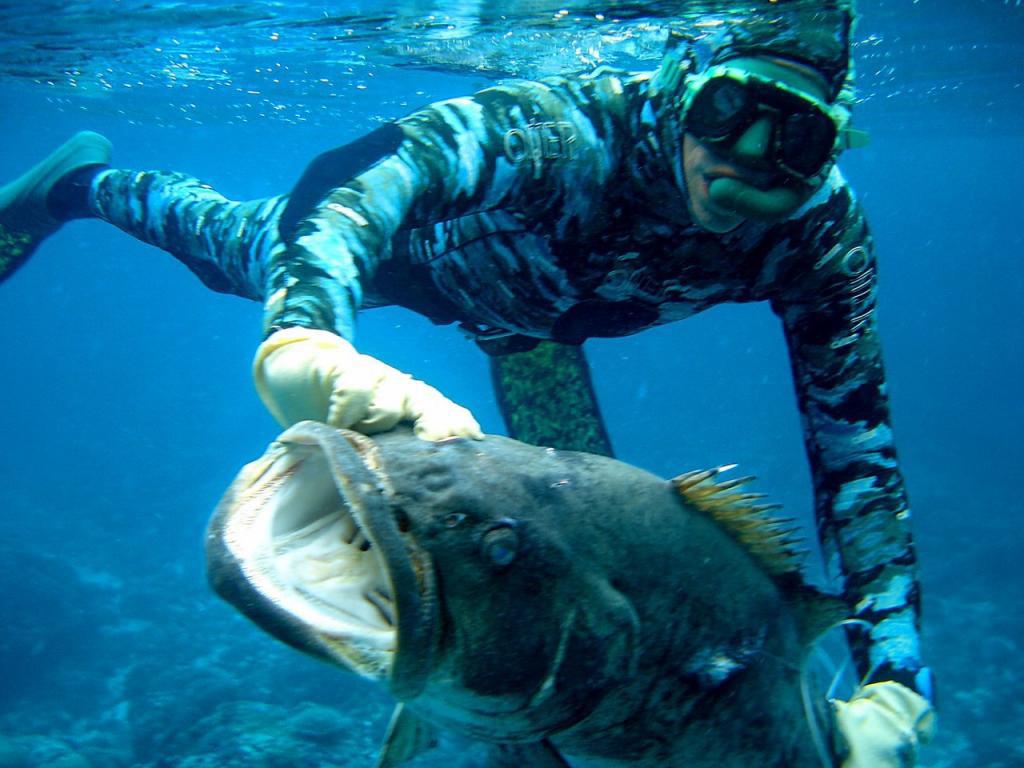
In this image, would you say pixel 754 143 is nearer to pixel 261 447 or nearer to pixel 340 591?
pixel 340 591

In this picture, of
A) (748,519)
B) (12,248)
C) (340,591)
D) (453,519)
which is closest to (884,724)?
(748,519)

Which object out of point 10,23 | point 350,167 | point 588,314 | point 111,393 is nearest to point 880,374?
point 588,314

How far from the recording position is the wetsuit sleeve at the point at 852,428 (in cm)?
300

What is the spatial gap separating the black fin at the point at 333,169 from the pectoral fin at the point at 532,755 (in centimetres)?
168

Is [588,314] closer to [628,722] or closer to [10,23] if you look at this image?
[628,722]

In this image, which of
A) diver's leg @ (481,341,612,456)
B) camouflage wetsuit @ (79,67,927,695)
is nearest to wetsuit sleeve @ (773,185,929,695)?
camouflage wetsuit @ (79,67,927,695)

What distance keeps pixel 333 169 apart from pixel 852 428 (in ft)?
8.17

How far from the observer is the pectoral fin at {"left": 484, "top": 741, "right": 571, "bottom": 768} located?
1849 millimetres

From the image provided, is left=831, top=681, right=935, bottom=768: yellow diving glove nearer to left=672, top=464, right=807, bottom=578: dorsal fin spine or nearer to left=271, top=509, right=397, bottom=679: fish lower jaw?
left=672, top=464, right=807, bottom=578: dorsal fin spine

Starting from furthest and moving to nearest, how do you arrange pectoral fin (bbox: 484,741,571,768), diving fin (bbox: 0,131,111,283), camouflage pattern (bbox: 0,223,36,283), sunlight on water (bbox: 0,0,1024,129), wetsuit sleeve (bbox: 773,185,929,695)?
sunlight on water (bbox: 0,0,1024,129), camouflage pattern (bbox: 0,223,36,283), diving fin (bbox: 0,131,111,283), wetsuit sleeve (bbox: 773,185,929,695), pectoral fin (bbox: 484,741,571,768)

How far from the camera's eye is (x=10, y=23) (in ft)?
42.1

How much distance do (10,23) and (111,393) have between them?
5461 cm

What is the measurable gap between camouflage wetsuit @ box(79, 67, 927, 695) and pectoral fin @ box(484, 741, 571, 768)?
1.37m

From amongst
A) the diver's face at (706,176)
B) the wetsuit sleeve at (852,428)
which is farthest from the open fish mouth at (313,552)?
the wetsuit sleeve at (852,428)
